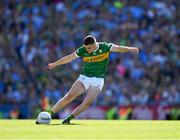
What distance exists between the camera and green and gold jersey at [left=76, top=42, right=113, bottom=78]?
68.5 feet

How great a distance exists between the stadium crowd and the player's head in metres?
11.8

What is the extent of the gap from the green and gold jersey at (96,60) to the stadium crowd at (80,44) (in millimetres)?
11082

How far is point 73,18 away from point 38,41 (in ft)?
7.02

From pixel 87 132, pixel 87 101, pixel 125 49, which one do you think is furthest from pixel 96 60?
pixel 87 132

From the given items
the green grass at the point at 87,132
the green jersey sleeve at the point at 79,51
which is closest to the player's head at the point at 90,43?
the green jersey sleeve at the point at 79,51

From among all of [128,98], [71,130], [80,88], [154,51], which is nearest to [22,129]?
[71,130]

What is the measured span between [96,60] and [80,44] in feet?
46.9

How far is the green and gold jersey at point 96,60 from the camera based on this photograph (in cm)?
2088

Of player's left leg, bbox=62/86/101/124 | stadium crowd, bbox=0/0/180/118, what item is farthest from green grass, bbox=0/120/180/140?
stadium crowd, bbox=0/0/180/118

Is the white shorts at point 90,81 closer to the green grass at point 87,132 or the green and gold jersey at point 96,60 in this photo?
the green and gold jersey at point 96,60

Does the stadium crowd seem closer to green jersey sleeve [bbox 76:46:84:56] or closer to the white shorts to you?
the white shorts

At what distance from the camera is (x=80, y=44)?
35.3 m

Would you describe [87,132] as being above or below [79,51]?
below

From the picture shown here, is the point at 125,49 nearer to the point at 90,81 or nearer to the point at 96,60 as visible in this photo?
the point at 96,60
